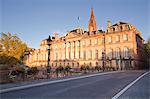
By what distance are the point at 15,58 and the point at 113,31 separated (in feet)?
109

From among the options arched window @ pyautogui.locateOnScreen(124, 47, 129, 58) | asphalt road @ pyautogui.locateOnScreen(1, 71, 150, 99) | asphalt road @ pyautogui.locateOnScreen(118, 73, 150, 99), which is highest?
arched window @ pyautogui.locateOnScreen(124, 47, 129, 58)

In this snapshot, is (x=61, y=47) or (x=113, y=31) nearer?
(x=113, y=31)

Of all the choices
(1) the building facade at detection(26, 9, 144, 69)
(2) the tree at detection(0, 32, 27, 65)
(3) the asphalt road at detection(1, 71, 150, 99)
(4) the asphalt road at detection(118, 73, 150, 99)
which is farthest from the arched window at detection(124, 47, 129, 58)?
(4) the asphalt road at detection(118, 73, 150, 99)

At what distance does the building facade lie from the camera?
57344mm

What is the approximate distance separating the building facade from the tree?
22.7 meters

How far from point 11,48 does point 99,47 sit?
30.8m

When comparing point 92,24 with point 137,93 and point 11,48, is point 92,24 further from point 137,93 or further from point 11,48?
point 137,93

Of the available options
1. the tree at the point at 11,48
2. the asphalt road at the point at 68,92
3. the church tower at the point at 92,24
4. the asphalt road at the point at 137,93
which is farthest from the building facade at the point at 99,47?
the asphalt road at the point at 137,93

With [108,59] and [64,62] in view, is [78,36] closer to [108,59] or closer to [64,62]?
[64,62]

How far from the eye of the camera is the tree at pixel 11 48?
46300mm

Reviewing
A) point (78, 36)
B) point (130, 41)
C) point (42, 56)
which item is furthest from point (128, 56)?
point (42, 56)

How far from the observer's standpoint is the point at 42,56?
91.8m

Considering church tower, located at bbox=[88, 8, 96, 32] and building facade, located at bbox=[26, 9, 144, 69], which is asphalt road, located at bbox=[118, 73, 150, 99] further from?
church tower, located at bbox=[88, 8, 96, 32]

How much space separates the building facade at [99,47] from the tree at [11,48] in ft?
74.5
